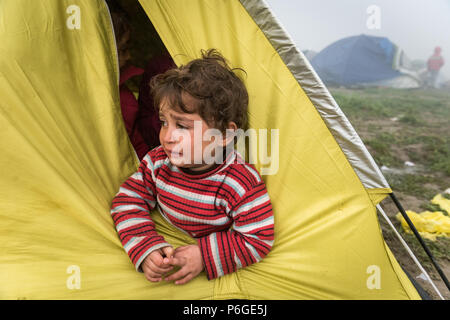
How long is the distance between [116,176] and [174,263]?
0.46m

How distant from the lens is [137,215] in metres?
1.28

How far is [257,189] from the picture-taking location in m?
1.23

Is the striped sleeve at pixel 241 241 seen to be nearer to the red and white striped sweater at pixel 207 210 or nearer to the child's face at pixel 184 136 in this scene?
the red and white striped sweater at pixel 207 210

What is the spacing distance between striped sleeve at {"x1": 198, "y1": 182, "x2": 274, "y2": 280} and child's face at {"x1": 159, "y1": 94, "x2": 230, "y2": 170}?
8.3 inches

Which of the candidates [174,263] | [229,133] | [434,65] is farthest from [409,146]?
[434,65]

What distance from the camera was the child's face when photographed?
3.85 ft

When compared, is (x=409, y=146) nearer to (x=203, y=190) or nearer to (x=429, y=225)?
(x=429, y=225)

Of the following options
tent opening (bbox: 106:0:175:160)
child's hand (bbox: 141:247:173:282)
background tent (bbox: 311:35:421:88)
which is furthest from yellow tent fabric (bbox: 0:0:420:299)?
background tent (bbox: 311:35:421:88)

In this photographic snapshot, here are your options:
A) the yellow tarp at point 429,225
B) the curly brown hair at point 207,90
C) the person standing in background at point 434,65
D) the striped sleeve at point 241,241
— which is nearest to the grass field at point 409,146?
the yellow tarp at point 429,225

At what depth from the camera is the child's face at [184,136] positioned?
1.17 meters

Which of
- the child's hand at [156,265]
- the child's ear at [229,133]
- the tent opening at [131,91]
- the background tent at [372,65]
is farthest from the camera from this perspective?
the background tent at [372,65]

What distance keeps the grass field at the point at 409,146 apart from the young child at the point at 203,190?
3.84ft

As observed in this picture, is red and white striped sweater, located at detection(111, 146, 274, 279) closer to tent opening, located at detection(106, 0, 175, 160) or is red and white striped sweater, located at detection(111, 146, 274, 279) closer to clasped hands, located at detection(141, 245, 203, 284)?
clasped hands, located at detection(141, 245, 203, 284)
